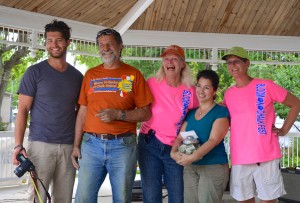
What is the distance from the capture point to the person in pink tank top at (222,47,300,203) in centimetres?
348

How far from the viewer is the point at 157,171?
353 centimetres

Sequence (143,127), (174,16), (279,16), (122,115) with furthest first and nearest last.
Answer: (279,16), (174,16), (143,127), (122,115)

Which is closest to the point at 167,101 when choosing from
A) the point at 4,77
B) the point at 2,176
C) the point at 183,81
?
the point at 183,81

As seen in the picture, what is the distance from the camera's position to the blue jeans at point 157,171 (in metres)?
3.48

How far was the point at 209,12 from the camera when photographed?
269 inches

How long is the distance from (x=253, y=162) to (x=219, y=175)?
32 centimetres

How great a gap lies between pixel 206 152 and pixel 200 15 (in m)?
3.96

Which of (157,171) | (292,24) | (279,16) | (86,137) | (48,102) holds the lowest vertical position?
(157,171)

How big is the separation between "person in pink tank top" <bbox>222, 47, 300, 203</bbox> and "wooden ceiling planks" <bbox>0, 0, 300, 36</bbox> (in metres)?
3.16

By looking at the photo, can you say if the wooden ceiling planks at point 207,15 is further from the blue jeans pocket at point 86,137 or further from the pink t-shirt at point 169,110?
the blue jeans pocket at point 86,137

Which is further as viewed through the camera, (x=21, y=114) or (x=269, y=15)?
(x=269, y=15)

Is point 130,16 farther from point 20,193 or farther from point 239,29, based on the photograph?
point 20,193

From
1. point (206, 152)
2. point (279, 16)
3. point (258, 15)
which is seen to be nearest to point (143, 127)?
point (206, 152)

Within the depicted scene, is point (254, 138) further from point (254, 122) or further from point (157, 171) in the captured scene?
point (157, 171)
